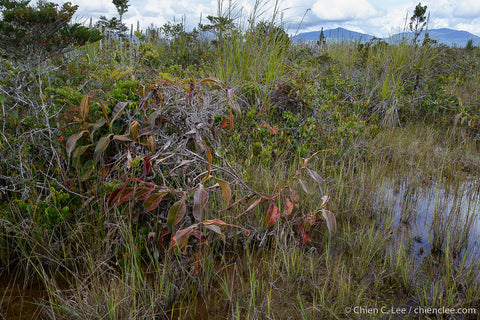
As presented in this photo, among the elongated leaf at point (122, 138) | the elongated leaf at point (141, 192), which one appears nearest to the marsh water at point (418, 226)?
the elongated leaf at point (141, 192)

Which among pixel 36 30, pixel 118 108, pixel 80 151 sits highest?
pixel 36 30

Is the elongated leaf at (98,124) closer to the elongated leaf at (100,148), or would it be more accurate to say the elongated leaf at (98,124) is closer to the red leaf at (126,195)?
the elongated leaf at (100,148)

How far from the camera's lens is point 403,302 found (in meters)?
1.82

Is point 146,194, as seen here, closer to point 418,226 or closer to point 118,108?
point 118,108

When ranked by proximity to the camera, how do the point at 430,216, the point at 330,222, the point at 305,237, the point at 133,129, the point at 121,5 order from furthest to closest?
the point at 121,5
the point at 430,216
the point at 305,237
the point at 133,129
the point at 330,222

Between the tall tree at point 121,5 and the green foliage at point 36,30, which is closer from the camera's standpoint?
the green foliage at point 36,30

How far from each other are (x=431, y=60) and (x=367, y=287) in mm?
6306

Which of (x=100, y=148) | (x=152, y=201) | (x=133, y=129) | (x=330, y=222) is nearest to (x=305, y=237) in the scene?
(x=330, y=222)

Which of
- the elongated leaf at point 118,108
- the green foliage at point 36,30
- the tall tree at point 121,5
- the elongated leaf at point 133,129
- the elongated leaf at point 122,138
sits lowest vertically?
the elongated leaf at point 122,138

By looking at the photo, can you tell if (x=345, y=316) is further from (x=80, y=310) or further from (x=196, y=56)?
(x=196, y=56)

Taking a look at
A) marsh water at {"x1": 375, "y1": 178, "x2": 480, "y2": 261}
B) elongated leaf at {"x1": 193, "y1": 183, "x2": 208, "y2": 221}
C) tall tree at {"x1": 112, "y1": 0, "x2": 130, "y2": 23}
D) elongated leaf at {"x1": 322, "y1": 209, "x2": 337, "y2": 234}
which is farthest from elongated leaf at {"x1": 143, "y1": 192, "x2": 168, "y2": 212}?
tall tree at {"x1": 112, "y1": 0, "x2": 130, "y2": 23}

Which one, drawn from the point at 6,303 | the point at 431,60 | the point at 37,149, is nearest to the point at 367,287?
the point at 6,303

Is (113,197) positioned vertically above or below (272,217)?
above

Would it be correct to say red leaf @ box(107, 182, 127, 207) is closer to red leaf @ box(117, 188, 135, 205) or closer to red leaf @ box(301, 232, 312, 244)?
red leaf @ box(117, 188, 135, 205)
